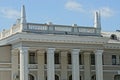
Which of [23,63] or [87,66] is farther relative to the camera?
[87,66]

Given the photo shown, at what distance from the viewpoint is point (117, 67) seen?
156 ft

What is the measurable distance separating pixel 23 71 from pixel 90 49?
7734 millimetres

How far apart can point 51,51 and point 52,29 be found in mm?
2260

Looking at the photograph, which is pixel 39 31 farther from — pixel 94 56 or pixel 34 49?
pixel 94 56

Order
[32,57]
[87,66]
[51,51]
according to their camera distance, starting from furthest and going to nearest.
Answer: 1. [87,66]
2. [32,57]
3. [51,51]

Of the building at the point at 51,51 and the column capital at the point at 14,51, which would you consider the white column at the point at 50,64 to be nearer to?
the building at the point at 51,51

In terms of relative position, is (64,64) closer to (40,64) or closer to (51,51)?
(40,64)

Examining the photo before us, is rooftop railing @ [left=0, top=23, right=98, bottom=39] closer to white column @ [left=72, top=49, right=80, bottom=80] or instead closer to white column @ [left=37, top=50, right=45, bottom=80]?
white column @ [left=72, top=49, right=80, bottom=80]

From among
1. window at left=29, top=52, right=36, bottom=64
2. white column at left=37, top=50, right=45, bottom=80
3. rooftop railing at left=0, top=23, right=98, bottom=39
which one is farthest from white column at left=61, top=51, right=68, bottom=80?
window at left=29, top=52, right=36, bottom=64

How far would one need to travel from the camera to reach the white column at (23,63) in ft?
128

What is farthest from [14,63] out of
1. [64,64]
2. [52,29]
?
[64,64]

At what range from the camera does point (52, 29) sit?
41.0 meters

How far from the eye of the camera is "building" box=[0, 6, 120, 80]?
3941 cm

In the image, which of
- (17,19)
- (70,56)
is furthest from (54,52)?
(17,19)
